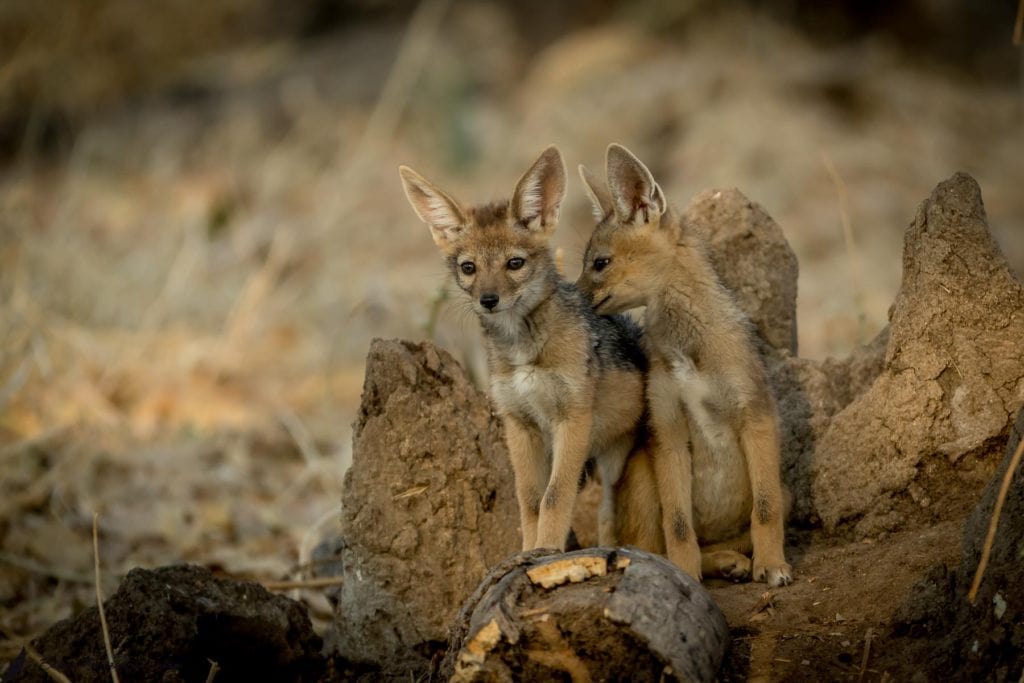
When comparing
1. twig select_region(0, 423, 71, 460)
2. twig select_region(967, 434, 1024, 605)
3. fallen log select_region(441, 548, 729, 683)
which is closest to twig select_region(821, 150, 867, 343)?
twig select_region(967, 434, 1024, 605)

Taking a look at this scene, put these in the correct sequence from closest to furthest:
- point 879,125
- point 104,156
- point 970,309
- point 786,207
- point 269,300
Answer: point 970,309, point 269,300, point 786,207, point 879,125, point 104,156

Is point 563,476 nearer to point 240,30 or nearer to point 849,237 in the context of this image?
point 849,237

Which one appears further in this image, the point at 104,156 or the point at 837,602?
the point at 104,156

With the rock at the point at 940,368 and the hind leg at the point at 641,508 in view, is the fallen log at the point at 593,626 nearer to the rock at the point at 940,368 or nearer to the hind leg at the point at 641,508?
the hind leg at the point at 641,508

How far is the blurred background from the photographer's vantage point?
8758 mm

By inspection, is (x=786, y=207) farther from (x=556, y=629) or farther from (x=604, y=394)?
(x=556, y=629)

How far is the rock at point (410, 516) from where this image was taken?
552 cm

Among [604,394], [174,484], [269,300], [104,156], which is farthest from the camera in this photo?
[104,156]

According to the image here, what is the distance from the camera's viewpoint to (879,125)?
15.7 metres

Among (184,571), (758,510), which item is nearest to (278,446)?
(184,571)

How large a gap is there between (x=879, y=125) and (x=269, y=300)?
8.23m

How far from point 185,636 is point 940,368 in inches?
138

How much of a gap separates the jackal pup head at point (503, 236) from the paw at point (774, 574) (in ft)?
5.18

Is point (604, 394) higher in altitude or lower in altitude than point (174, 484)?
higher
